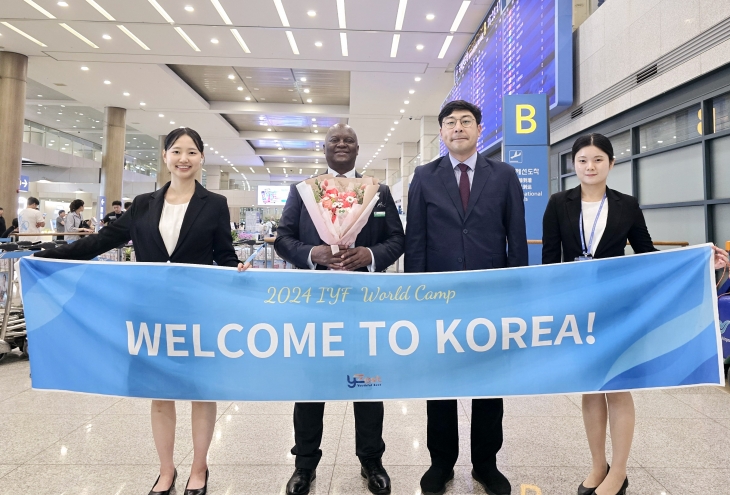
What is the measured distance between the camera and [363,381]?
1855 millimetres

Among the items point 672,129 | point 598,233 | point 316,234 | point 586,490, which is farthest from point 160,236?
point 672,129

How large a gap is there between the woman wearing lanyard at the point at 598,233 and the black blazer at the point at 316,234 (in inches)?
29.5

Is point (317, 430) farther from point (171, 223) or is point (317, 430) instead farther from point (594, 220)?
point (594, 220)

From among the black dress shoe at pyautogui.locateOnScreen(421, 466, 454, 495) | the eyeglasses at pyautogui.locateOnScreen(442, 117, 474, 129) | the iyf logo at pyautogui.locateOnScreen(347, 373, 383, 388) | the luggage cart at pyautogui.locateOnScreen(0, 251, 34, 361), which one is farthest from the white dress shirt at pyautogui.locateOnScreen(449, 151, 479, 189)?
the luggage cart at pyautogui.locateOnScreen(0, 251, 34, 361)

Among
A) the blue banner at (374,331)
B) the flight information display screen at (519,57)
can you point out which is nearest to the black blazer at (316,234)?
the blue banner at (374,331)

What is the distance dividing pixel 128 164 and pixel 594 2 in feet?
85.5

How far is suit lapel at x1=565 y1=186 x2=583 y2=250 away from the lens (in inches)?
80.3

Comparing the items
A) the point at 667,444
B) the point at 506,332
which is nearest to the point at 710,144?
the point at 667,444

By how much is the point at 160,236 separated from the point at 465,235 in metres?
1.37

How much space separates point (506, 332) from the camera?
187cm

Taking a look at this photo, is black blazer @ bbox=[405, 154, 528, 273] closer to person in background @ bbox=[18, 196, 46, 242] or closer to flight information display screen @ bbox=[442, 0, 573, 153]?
flight information display screen @ bbox=[442, 0, 573, 153]

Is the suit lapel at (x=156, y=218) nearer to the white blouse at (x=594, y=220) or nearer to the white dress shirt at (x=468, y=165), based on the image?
the white dress shirt at (x=468, y=165)

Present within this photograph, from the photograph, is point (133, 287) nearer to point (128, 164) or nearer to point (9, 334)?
point (9, 334)

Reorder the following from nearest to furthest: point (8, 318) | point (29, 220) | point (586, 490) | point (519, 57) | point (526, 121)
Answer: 1. point (586, 490)
2. point (8, 318)
3. point (526, 121)
4. point (519, 57)
5. point (29, 220)
